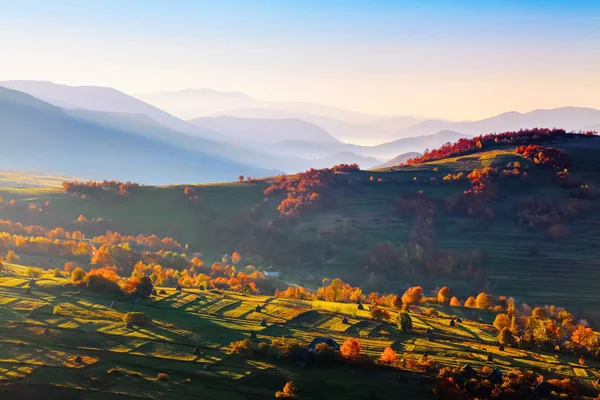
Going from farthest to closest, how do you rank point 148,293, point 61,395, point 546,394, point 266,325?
point 148,293 < point 266,325 < point 546,394 < point 61,395

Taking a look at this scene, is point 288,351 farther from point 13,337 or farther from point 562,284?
point 562,284

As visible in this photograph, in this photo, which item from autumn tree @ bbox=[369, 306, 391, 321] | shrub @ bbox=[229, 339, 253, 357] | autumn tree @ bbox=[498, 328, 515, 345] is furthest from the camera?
autumn tree @ bbox=[369, 306, 391, 321]

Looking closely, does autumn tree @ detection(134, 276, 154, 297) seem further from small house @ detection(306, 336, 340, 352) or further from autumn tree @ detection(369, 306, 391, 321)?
autumn tree @ detection(369, 306, 391, 321)

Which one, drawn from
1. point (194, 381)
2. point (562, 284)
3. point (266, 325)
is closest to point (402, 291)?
point (562, 284)

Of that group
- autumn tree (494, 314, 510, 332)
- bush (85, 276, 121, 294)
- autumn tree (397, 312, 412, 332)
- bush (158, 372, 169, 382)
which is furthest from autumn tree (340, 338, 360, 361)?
bush (85, 276, 121, 294)

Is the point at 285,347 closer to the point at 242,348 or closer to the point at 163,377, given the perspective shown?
the point at 242,348
